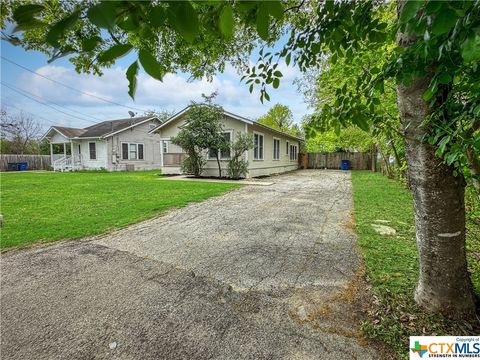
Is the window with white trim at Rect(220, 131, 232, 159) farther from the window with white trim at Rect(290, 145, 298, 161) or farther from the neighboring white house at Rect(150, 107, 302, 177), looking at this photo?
the window with white trim at Rect(290, 145, 298, 161)

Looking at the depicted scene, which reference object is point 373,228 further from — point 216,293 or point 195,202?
point 195,202

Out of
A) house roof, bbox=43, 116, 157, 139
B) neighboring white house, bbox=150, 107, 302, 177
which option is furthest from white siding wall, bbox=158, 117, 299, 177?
house roof, bbox=43, 116, 157, 139

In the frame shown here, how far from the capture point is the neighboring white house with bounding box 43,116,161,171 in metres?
22.0

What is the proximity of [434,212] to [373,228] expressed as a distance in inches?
125

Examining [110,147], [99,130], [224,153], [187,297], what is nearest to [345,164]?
[224,153]

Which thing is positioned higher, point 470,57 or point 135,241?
point 470,57

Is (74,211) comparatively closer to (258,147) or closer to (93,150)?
(258,147)

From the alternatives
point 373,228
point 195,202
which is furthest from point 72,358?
point 195,202

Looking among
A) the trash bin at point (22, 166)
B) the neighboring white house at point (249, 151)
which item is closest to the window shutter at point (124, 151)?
the neighboring white house at point (249, 151)

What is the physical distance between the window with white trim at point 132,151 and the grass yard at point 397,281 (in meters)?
21.7

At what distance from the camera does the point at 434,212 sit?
1.98 m

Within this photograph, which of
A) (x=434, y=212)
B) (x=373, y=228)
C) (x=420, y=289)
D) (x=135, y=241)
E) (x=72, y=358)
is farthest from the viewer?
(x=373, y=228)

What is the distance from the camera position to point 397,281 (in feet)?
9.17

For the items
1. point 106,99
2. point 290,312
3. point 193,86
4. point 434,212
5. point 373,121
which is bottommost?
point 290,312
